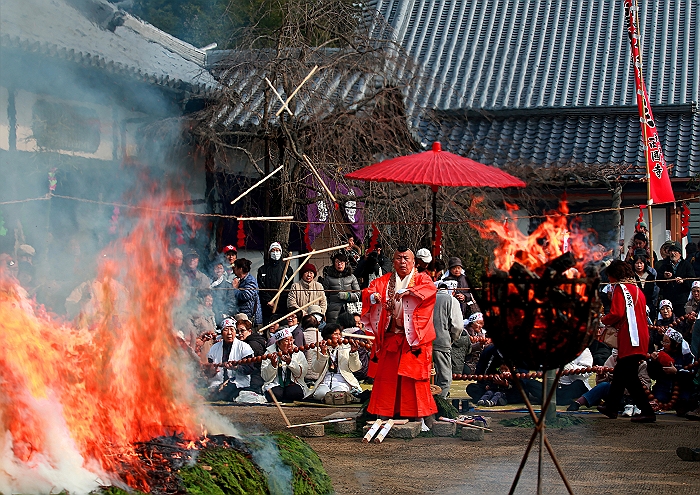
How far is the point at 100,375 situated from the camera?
5.29 meters

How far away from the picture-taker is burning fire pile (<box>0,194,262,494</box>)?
4559 millimetres

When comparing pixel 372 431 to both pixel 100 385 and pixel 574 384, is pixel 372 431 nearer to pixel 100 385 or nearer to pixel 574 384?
pixel 574 384

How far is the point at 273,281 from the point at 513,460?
514 centimetres

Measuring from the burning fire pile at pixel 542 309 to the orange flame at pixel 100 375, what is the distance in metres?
1.97

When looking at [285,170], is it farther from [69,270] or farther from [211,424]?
[211,424]

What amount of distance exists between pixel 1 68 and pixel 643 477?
5541 millimetres

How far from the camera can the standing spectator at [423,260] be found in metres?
9.44

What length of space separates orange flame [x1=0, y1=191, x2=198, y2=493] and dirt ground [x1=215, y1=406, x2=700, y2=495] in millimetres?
1514

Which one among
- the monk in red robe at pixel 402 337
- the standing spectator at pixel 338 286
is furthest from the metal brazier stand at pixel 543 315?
the standing spectator at pixel 338 286

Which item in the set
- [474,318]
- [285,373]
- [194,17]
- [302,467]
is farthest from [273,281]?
[302,467]

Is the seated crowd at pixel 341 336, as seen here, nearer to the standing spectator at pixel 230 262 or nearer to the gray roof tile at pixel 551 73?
the standing spectator at pixel 230 262

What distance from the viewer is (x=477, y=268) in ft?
A: 47.2

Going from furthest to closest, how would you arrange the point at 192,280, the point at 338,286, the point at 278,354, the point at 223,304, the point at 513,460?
the point at 338,286, the point at 223,304, the point at 192,280, the point at 278,354, the point at 513,460

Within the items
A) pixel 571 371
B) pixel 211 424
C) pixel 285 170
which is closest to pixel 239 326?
pixel 285 170
